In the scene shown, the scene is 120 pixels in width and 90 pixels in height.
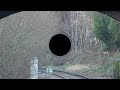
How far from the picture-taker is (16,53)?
36.4 ft

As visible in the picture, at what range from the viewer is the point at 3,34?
11383 mm

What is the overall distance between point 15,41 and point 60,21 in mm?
3224
